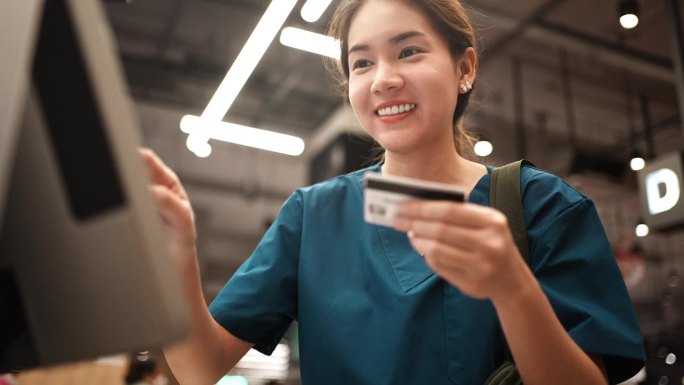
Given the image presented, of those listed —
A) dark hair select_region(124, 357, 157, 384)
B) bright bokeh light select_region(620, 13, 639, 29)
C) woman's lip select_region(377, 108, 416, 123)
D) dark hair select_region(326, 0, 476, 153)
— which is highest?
bright bokeh light select_region(620, 13, 639, 29)

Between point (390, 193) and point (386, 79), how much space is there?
2.06 ft

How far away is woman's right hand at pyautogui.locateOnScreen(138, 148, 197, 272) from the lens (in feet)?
2.38

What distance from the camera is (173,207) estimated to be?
747 mm

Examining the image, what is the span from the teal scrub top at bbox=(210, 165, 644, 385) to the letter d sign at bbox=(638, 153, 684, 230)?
345 cm

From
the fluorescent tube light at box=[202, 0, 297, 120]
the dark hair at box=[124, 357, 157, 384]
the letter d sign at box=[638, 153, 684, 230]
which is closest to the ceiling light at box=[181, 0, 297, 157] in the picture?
the fluorescent tube light at box=[202, 0, 297, 120]

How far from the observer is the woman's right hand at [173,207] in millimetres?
727

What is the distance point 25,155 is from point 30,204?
43mm

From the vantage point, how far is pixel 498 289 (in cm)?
72

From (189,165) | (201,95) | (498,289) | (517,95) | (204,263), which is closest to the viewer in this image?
(498,289)

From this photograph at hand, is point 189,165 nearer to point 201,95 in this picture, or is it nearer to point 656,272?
point 201,95

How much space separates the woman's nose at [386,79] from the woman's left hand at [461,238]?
583 mm

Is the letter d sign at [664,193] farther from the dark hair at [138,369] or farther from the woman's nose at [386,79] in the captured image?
the woman's nose at [386,79]

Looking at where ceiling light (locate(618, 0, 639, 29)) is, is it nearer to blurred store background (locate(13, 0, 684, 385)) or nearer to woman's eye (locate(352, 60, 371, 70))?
blurred store background (locate(13, 0, 684, 385))

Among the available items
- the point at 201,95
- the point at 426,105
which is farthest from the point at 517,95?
the point at 426,105
